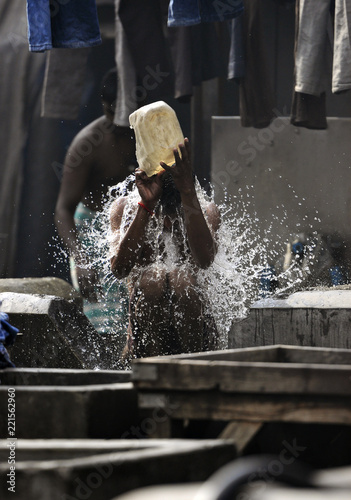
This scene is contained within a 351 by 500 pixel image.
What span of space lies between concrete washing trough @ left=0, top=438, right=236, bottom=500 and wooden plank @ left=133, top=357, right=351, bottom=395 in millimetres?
184

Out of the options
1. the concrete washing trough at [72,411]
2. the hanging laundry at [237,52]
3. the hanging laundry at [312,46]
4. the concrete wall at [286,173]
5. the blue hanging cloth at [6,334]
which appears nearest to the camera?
the concrete washing trough at [72,411]

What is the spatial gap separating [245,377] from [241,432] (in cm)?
15

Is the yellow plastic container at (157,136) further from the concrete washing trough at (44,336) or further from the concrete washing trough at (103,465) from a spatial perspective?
the concrete washing trough at (103,465)

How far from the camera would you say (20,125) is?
23.0ft

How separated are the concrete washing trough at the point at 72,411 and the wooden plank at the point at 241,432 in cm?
39

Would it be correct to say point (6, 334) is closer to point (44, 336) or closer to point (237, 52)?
point (44, 336)

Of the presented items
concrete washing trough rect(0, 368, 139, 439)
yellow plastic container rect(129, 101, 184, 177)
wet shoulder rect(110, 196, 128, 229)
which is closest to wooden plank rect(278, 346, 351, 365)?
concrete washing trough rect(0, 368, 139, 439)

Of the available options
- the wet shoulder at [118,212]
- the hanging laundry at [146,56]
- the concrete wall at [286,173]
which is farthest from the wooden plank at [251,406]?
the concrete wall at [286,173]

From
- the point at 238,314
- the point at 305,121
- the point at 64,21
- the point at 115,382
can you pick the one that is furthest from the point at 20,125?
the point at 115,382

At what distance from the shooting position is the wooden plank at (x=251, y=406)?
2115 mm

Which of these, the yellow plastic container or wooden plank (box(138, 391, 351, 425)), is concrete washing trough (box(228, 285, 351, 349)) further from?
wooden plank (box(138, 391, 351, 425))

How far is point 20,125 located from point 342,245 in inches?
116

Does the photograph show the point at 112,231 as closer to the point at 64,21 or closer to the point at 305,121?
the point at 64,21

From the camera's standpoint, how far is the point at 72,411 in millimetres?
2377
